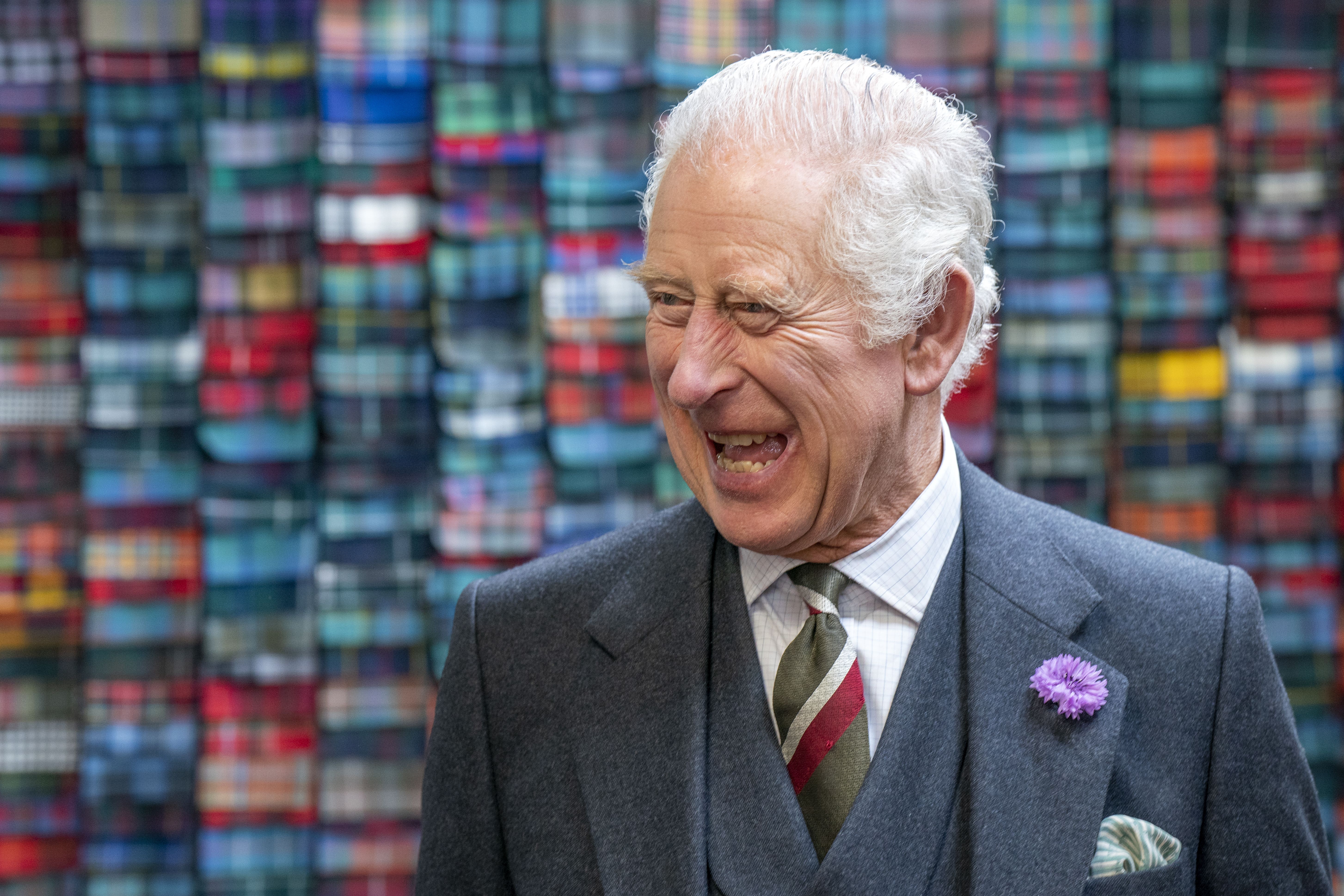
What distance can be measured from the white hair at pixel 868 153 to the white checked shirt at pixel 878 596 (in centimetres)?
21

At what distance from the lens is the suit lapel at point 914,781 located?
3.55 ft

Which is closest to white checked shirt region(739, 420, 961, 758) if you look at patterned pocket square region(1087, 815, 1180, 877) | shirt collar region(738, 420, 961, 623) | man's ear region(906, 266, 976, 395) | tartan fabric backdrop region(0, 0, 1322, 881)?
shirt collar region(738, 420, 961, 623)

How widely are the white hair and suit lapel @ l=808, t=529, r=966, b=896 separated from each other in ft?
0.99

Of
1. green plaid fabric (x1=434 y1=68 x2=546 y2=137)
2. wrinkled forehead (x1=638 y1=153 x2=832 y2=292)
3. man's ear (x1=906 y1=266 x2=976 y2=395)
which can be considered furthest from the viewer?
green plaid fabric (x1=434 y1=68 x2=546 y2=137)

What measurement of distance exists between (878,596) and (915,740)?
15 cm

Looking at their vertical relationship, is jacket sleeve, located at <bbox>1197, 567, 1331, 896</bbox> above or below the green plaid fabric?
below

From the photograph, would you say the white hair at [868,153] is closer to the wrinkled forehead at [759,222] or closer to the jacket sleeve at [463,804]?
the wrinkled forehead at [759,222]

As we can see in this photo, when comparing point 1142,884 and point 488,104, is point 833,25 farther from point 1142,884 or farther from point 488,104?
point 1142,884

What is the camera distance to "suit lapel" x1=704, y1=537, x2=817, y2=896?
1102 mm

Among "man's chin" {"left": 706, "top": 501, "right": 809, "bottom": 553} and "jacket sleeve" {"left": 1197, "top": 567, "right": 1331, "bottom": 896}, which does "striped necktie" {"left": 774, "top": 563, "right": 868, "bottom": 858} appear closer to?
"man's chin" {"left": 706, "top": 501, "right": 809, "bottom": 553}

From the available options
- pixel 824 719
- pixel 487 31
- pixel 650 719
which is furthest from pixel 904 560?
pixel 487 31

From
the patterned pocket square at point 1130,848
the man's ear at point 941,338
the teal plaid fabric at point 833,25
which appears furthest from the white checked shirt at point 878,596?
the teal plaid fabric at point 833,25

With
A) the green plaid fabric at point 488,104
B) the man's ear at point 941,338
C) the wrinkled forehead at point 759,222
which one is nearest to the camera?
the wrinkled forehead at point 759,222

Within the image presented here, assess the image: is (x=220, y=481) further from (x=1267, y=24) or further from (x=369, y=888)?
(x=1267, y=24)
